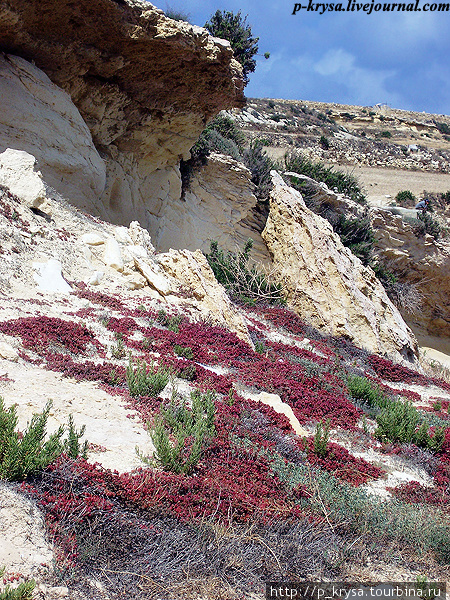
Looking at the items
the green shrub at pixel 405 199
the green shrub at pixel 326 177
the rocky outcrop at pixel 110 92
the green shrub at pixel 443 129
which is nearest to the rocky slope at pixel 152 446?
the rocky outcrop at pixel 110 92

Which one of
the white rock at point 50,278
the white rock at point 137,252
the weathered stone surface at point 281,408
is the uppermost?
the white rock at point 137,252

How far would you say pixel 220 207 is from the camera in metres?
17.3

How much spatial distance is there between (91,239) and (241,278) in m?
6.36

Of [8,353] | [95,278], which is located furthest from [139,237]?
[8,353]

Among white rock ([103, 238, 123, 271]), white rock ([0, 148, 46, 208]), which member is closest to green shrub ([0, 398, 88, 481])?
white rock ([103, 238, 123, 271])

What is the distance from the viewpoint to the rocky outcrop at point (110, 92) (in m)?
10.6

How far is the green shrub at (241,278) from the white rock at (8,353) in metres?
9.46

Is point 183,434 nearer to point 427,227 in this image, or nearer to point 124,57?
point 124,57

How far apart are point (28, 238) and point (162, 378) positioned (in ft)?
16.0

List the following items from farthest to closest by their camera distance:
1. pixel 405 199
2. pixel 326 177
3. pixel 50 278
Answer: pixel 405 199 → pixel 326 177 → pixel 50 278

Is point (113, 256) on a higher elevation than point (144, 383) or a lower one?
higher

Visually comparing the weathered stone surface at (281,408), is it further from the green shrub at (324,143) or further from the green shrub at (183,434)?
the green shrub at (324,143)

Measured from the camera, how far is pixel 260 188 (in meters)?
18.2

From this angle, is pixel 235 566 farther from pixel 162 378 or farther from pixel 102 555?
pixel 162 378
